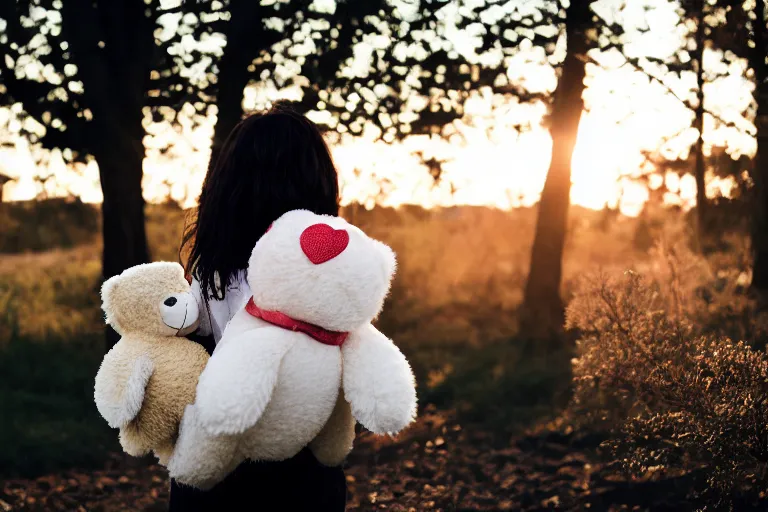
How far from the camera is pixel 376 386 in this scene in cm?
187

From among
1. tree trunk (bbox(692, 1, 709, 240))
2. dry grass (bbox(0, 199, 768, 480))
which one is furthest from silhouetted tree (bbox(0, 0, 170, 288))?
tree trunk (bbox(692, 1, 709, 240))

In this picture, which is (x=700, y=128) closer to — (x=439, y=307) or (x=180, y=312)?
(x=439, y=307)

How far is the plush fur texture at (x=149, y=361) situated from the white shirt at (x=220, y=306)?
45mm

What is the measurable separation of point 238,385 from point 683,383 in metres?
2.87

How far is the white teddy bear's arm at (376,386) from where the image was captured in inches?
73.2

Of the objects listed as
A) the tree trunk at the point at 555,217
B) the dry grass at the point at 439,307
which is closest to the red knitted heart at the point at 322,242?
the dry grass at the point at 439,307

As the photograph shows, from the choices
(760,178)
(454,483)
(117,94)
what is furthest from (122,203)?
(760,178)

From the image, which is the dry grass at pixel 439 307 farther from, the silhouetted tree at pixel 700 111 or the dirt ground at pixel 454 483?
the silhouetted tree at pixel 700 111

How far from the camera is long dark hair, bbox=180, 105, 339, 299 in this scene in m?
1.99

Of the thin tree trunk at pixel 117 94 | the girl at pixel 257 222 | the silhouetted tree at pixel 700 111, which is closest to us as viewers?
the girl at pixel 257 222

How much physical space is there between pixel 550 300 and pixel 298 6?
459 centimetres

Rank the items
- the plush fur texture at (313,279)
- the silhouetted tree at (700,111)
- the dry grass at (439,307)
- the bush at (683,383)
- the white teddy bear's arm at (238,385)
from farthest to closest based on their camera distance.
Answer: the silhouetted tree at (700,111) → the dry grass at (439,307) → the bush at (683,383) → the plush fur texture at (313,279) → the white teddy bear's arm at (238,385)

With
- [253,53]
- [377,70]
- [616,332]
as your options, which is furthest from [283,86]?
[616,332]

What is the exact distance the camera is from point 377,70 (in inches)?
260
